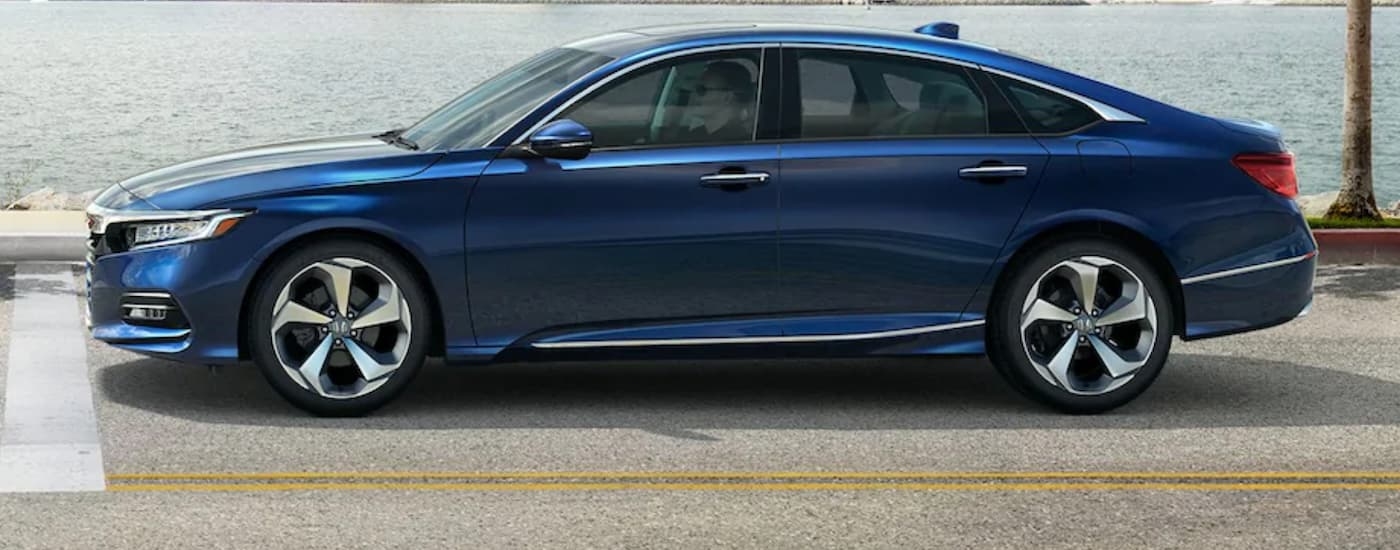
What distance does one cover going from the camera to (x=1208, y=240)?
8828 mm

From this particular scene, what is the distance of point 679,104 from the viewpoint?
8648mm

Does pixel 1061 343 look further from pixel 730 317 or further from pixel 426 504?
pixel 426 504

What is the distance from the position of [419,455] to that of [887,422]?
1890 mm

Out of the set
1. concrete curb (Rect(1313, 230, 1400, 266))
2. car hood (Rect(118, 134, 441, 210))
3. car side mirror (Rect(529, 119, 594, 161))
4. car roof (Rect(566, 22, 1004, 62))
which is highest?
car roof (Rect(566, 22, 1004, 62))

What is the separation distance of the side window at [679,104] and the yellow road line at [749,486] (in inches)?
65.1

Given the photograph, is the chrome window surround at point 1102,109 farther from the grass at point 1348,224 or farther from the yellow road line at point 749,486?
the grass at point 1348,224

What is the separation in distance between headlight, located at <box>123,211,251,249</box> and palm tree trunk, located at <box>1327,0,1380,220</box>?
9547 millimetres

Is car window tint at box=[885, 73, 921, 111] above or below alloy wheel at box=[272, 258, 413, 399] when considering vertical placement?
above

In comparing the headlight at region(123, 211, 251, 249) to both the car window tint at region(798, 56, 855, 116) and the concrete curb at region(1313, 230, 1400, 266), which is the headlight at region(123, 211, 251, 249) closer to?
the car window tint at region(798, 56, 855, 116)

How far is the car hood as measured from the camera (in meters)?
8.34

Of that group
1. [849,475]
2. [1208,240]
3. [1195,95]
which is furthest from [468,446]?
[1195,95]

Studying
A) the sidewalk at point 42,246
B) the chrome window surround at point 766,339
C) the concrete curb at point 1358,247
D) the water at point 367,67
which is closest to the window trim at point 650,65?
the chrome window surround at point 766,339

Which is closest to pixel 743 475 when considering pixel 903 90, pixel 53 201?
pixel 903 90

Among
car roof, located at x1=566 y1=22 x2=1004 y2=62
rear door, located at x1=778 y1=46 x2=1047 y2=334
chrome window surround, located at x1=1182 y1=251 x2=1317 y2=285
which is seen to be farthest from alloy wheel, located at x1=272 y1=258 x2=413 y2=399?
chrome window surround, located at x1=1182 y1=251 x2=1317 y2=285
